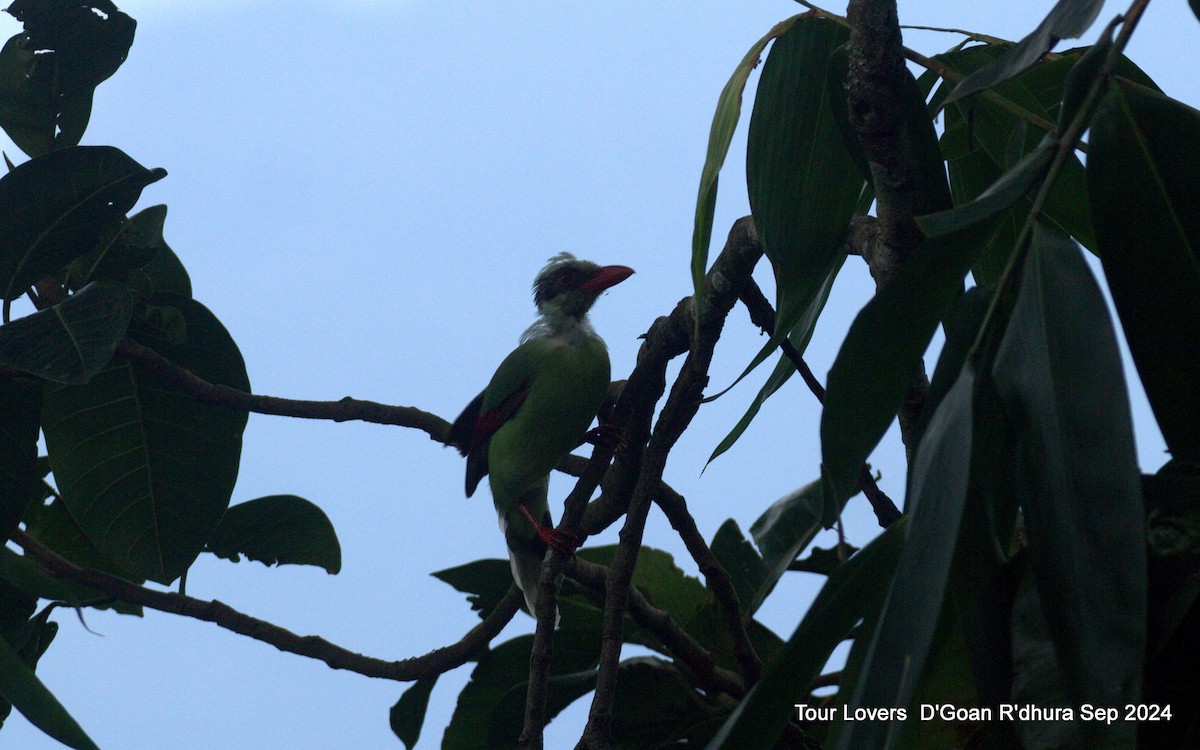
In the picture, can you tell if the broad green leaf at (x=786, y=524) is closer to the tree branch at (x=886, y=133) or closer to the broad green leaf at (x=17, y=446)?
the tree branch at (x=886, y=133)

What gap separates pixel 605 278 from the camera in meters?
3.16

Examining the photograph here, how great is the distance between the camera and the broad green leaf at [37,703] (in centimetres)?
102

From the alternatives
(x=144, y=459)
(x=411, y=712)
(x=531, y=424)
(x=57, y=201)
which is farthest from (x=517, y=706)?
(x=57, y=201)

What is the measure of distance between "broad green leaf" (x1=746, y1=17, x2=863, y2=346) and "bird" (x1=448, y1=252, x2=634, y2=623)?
1.14m

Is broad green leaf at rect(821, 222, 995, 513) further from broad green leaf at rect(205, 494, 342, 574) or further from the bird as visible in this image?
broad green leaf at rect(205, 494, 342, 574)

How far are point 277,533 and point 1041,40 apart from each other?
2.04 m

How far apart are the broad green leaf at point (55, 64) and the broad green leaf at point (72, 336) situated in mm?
500

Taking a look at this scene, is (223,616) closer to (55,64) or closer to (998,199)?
→ (55,64)

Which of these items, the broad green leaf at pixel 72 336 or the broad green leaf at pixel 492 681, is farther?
the broad green leaf at pixel 492 681

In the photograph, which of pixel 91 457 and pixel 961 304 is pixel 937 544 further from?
pixel 91 457

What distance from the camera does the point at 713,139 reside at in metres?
1.18

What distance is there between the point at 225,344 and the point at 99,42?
700 mm

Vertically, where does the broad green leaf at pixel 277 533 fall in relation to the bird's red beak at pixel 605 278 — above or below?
below

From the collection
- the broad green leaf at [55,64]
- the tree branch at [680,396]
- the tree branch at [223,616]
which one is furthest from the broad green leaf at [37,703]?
the broad green leaf at [55,64]
